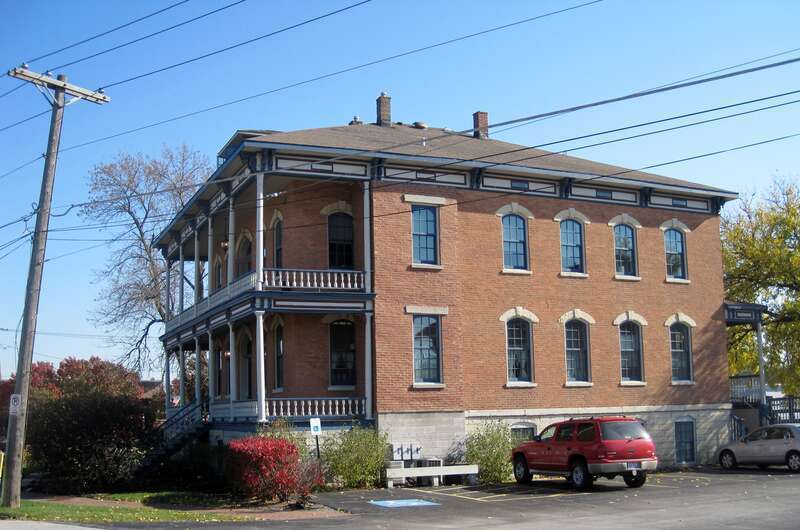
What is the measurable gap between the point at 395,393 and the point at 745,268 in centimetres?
2080

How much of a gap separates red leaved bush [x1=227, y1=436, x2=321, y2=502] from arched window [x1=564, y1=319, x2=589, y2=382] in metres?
11.8

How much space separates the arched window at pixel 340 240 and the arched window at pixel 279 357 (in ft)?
8.87

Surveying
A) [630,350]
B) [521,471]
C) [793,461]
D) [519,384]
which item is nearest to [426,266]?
[519,384]

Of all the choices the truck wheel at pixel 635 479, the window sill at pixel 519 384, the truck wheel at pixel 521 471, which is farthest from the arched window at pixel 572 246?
the truck wheel at pixel 635 479

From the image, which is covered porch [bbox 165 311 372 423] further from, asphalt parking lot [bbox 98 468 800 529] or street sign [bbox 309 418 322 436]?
asphalt parking lot [bbox 98 468 800 529]

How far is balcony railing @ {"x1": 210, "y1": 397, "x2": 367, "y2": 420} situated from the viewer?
25.1m

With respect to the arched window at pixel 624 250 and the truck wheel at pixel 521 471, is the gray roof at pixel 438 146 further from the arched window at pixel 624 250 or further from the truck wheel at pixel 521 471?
the truck wheel at pixel 521 471

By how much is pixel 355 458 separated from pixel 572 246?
1140 centimetres

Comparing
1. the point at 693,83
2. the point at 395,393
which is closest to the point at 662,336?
the point at 395,393

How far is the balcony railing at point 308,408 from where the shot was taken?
25062 millimetres

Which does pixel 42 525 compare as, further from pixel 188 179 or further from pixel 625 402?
pixel 188 179

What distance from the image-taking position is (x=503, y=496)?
22.5 m

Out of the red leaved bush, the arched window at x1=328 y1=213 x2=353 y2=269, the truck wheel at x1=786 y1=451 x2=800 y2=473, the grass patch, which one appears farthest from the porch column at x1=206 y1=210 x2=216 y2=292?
the truck wheel at x1=786 y1=451 x2=800 y2=473

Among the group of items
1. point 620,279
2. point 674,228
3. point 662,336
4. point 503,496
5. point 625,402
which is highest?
point 674,228
